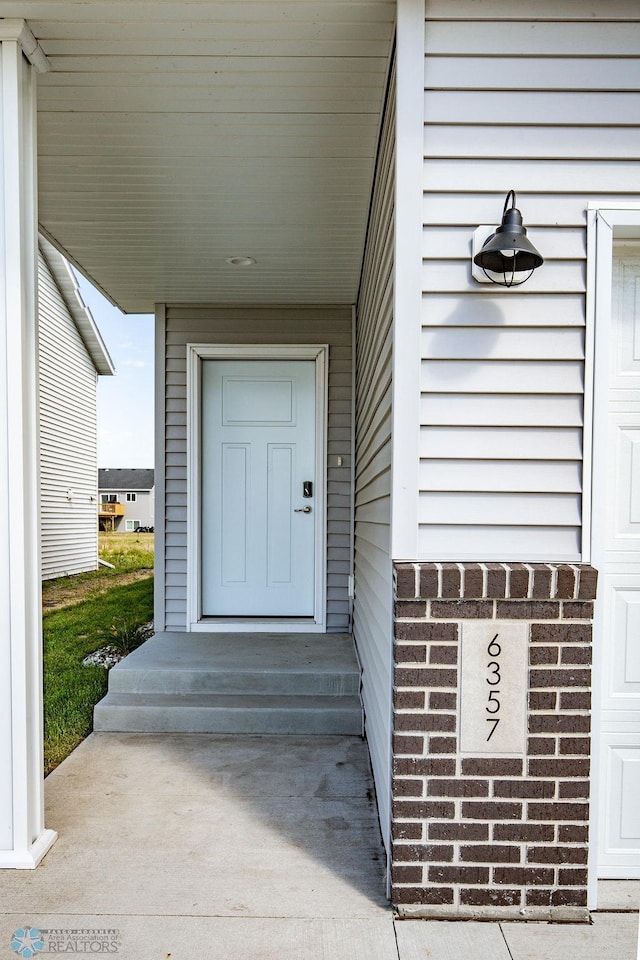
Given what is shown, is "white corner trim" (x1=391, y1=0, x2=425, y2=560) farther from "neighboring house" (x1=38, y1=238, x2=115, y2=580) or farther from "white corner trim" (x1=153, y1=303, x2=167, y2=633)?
"neighboring house" (x1=38, y1=238, x2=115, y2=580)

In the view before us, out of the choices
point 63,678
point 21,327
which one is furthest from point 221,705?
point 21,327

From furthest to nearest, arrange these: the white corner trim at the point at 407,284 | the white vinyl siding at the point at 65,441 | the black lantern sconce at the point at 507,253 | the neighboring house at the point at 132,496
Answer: the neighboring house at the point at 132,496 → the white vinyl siding at the point at 65,441 → the white corner trim at the point at 407,284 → the black lantern sconce at the point at 507,253

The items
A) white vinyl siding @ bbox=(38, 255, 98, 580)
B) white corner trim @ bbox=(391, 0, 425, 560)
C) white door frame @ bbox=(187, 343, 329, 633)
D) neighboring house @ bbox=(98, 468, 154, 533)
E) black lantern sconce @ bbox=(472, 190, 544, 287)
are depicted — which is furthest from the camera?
neighboring house @ bbox=(98, 468, 154, 533)

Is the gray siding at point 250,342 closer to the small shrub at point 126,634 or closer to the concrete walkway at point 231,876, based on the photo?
the small shrub at point 126,634

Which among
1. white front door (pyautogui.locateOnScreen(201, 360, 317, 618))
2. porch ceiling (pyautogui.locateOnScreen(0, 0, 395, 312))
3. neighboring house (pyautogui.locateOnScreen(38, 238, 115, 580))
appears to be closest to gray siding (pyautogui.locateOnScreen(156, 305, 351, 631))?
white front door (pyautogui.locateOnScreen(201, 360, 317, 618))

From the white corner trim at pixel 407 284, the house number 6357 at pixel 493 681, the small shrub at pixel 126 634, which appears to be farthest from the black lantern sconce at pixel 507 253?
the small shrub at pixel 126 634

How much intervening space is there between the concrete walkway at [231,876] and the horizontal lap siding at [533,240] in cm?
107

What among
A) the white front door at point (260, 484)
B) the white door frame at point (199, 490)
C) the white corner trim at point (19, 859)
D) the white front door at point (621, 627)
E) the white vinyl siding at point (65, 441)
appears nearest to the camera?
the white front door at point (621, 627)

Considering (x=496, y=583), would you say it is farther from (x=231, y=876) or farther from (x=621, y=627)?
(x=231, y=876)

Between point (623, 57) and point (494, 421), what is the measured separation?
113 centimetres

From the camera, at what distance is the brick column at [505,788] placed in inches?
75.3

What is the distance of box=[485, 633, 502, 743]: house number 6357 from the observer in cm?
191

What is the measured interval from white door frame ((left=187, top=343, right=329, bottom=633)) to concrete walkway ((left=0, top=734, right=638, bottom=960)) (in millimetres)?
1536

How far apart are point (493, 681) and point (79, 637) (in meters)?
4.65
